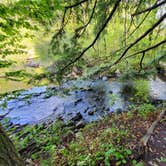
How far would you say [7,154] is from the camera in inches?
61.8

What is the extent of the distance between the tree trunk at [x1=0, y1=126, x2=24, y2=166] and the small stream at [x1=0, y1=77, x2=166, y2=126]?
13.0 feet

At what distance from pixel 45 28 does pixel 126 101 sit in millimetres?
5150

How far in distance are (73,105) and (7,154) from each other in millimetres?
6474

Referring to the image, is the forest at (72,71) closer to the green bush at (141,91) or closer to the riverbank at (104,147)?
the riverbank at (104,147)

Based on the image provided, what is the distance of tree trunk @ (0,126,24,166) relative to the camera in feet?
4.93

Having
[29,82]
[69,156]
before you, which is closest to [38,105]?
[29,82]

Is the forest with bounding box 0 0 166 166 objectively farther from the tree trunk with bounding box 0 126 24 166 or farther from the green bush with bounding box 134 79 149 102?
the green bush with bounding box 134 79 149 102

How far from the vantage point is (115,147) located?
2936mm

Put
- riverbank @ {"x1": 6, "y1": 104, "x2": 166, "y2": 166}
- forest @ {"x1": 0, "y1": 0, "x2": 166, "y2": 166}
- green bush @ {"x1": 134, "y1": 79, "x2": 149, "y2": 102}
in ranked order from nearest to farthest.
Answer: forest @ {"x1": 0, "y1": 0, "x2": 166, "y2": 166} < riverbank @ {"x1": 6, "y1": 104, "x2": 166, "y2": 166} < green bush @ {"x1": 134, "y1": 79, "x2": 149, "y2": 102}

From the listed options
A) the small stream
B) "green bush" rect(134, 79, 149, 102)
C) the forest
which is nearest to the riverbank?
the forest

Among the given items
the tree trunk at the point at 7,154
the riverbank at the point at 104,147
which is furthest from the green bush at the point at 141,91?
the tree trunk at the point at 7,154

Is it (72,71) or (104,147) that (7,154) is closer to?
(104,147)

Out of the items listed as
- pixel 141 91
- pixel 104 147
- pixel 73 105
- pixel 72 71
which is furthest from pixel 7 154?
pixel 141 91

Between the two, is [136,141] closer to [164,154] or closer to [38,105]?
[164,154]
